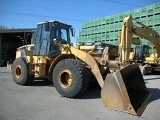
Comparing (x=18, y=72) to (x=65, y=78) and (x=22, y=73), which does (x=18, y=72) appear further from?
(x=65, y=78)

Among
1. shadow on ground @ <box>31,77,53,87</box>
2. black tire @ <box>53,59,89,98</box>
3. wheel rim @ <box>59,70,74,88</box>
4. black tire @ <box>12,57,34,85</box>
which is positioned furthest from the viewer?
shadow on ground @ <box>31,77,53,87</box>

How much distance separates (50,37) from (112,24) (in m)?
10.4

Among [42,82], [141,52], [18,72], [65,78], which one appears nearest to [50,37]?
[65,78]

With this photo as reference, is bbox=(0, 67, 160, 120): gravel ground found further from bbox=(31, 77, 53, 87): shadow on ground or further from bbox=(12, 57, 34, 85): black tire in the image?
bbox=(31, 77, 53, 87): shadow on ground

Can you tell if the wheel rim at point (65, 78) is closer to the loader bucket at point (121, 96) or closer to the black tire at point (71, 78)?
the black tire at point (71, 78)

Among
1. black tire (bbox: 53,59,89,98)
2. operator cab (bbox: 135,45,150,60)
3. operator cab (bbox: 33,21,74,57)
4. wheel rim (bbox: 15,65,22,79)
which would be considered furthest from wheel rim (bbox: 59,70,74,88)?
operator cab (bbox: 135,45,150,60)

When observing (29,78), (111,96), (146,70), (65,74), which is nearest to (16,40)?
(146,70)

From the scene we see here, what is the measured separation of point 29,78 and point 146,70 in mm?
7989

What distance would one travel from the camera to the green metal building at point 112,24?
1470 centimetres

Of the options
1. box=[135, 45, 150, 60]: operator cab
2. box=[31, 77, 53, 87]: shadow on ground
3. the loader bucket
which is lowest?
box=[31, 77, 53, 87]: shadow on ground

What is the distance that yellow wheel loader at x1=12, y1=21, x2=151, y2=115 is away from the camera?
502 centimetres

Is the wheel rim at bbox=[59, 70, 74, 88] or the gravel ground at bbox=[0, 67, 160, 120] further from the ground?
the wheel rim at bbox=[59, 70, 74, 88]

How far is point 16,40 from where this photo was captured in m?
24.4

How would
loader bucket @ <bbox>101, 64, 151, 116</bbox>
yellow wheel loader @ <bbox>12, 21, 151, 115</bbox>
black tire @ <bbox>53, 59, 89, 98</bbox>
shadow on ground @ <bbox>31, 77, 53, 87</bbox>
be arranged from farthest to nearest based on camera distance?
shadow on ground @ <bbox>31, 77, 53, 87</bbox> < black tire @ <bbox>53, 59, 89, 98</bbox> < yellow wheel loader @ <bbox>12, 21, 151, 115</bbox> < loader bucket @ <bbox>101, 64, 151, 116</bbox>
